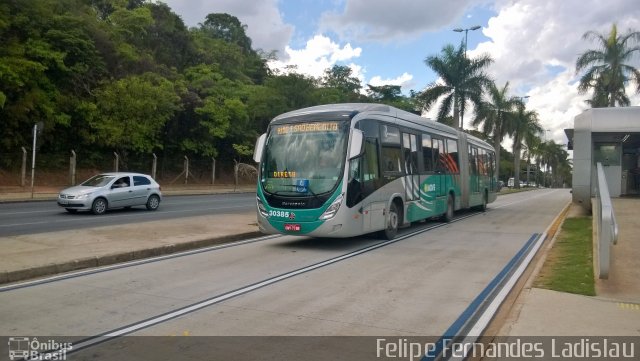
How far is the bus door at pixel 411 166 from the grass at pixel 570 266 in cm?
394

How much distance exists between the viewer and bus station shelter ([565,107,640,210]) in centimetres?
1661

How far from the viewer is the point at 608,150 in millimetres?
19250

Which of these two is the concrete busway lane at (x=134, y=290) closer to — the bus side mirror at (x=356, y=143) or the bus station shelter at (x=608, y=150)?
the bus side mirror at (x=356, y=143)

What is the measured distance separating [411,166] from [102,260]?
8646 millimetres

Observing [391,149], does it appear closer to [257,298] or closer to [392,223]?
[392,223]

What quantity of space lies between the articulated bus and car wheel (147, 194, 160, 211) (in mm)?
10006

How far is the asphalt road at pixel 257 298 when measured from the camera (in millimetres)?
5605

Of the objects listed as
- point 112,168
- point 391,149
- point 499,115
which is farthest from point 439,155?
point 499,115

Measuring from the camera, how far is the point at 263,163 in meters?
12.1

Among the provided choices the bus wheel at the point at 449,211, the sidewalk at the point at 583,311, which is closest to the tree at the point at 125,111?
the bus wheel at the point at 449,211

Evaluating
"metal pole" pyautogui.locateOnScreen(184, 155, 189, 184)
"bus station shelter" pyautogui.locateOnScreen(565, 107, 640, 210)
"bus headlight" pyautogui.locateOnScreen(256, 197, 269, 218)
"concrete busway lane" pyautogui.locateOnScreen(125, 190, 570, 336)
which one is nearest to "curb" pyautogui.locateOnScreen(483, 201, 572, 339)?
"concrete busway lane" pyautogui.locateOnScreen(125, 190, 570, 336)

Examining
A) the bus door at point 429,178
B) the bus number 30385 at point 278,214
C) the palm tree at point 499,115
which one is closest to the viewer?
the bus number 30385 at point 278,214

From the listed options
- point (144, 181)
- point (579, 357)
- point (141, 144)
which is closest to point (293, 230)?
point (579, 357)

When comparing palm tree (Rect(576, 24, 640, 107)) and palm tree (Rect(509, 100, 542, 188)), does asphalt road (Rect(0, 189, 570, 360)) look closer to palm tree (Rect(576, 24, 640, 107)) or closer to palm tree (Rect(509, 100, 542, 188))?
palm tree (Rect(576, 24, 640, 107))
